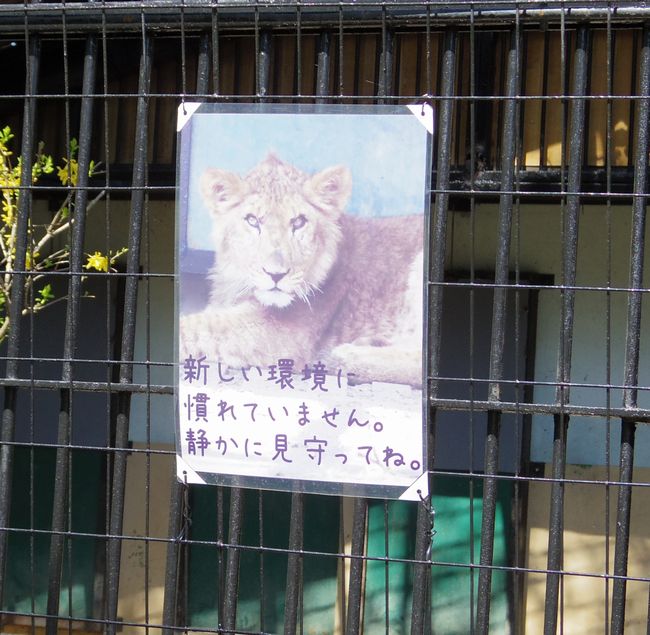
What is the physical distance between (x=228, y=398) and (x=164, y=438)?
266cm

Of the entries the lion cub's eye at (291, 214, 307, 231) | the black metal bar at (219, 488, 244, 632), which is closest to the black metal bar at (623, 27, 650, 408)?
the lion cub's eye at (291, 214, 307, 231)

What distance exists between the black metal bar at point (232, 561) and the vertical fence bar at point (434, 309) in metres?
0.57

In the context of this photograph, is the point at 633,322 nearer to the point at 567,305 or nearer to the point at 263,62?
the point at 567,305

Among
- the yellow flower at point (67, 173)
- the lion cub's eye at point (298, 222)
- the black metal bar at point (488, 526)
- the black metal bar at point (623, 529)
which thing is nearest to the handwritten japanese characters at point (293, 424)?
the black metal bar at point (488, 526)

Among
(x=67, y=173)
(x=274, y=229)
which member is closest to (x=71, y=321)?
(x=67, y=173)

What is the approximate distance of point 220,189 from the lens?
2.85m

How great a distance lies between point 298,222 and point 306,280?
0.18 m

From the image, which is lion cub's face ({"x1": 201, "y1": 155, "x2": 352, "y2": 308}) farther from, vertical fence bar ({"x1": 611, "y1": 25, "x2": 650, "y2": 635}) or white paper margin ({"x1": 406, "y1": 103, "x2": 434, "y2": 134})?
vertical fence bar ({"x1": 611, "y1": 25, "x2": 650, "y2": 635})

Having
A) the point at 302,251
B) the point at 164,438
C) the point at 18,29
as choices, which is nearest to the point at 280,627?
the point at 164,438

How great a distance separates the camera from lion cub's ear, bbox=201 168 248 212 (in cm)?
285

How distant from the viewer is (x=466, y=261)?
5.18 meters

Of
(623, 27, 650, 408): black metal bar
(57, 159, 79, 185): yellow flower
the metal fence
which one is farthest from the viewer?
the metal fence

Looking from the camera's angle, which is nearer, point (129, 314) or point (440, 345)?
point (129, 314)

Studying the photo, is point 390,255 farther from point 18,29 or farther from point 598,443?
point 598,443
